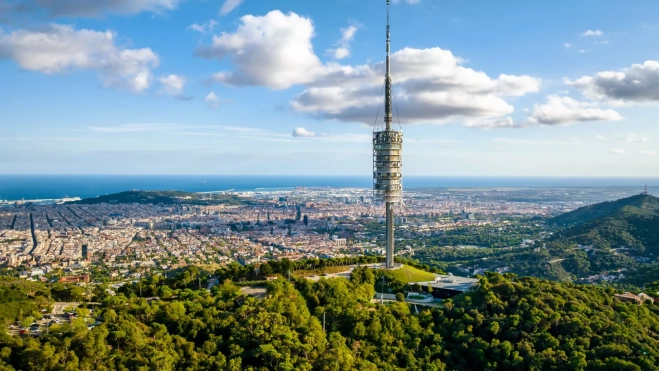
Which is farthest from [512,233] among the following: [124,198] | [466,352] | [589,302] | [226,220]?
[124,198]

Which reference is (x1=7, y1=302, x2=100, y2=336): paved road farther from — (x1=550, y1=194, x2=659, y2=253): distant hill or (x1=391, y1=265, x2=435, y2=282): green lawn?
(x1=550, y1=194, x2=659, y2=253): distant hill

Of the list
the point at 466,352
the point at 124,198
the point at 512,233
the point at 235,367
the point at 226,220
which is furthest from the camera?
the point at 124,198

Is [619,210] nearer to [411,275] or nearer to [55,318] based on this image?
[411,275]

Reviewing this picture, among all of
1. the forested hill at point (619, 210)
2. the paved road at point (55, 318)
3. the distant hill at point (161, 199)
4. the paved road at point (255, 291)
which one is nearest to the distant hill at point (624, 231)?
the forested hill at point (619, 210)

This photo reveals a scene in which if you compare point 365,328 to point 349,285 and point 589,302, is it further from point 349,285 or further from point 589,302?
point 589,302

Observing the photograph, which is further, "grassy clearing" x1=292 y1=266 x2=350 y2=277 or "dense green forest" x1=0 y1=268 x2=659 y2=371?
"grassy clearing" x1=292 y1=266 x2=350 y2=277

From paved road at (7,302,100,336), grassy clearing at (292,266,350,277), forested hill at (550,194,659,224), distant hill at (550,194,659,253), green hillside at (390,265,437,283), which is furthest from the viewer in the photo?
forested hill at (550,194,659,224)

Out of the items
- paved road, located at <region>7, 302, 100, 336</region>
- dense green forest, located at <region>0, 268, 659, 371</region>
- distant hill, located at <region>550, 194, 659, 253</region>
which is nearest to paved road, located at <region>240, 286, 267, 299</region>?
dense green forest, located at <region>0, 268, 659, 371</region>

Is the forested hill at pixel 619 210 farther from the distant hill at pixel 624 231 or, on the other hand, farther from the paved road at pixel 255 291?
the paved road at pixel 255 291
